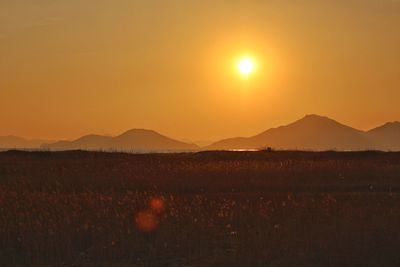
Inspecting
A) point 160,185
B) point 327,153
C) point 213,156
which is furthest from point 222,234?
point 327,153

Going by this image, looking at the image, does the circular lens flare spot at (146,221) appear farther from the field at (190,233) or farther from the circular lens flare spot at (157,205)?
the circular lens flare spot at (157,205)

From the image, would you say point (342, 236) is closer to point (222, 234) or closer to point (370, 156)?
point (222, 234)

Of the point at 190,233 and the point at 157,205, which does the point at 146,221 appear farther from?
the point at 157,205

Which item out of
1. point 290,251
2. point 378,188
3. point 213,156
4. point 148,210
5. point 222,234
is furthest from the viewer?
point 213,156

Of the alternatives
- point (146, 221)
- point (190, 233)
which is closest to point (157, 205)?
point (146, 221)

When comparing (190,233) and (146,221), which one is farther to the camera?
(146,221)

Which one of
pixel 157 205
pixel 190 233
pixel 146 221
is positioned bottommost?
pixel 190 233

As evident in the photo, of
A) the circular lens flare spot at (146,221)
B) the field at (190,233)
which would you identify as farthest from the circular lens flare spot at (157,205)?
the circular lens flare spot at (146,221)

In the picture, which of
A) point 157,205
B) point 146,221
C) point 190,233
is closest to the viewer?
point 190,233

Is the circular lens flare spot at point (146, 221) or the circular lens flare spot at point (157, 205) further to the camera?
the circular lens flare spot at point (157, 205)

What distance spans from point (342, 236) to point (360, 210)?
17.0 ft

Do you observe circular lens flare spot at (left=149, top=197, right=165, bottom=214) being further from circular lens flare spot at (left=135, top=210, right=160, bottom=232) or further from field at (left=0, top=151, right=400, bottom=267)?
circular lens flare spot at (left=135, top=210, right=160, bottom=232)

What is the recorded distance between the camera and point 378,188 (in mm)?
37188

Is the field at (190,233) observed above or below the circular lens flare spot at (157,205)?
below
